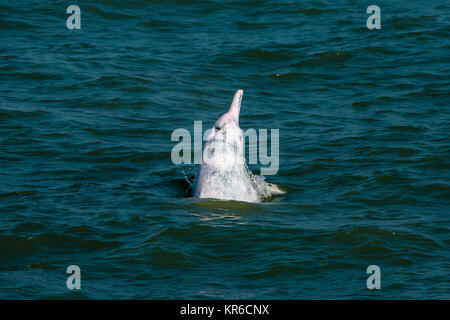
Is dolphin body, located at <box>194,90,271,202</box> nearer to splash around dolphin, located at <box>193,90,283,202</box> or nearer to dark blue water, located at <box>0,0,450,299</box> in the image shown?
splash around dolphin, located at <box>193,90,283,202</box>

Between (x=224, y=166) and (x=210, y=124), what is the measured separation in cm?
484

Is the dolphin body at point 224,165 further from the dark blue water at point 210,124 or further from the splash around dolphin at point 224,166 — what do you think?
the dark blue water at point 210,124

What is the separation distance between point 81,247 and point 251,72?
10789 millimetres

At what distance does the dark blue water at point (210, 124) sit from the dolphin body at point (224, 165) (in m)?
0.28

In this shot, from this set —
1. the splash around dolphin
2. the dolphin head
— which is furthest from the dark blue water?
the dolphin head

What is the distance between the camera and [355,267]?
13562mm

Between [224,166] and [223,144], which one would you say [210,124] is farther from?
[224,166]

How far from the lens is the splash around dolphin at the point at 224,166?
15.9 meters

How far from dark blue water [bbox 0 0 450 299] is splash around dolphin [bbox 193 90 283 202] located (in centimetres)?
27

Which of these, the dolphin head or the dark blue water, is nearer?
the dark blue water

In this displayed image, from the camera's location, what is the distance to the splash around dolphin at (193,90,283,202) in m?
15.9

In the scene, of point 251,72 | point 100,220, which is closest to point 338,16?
point 251,72

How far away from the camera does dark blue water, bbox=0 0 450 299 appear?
1345 centimetres

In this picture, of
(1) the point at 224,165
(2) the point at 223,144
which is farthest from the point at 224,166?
(2) the point at 223,144
